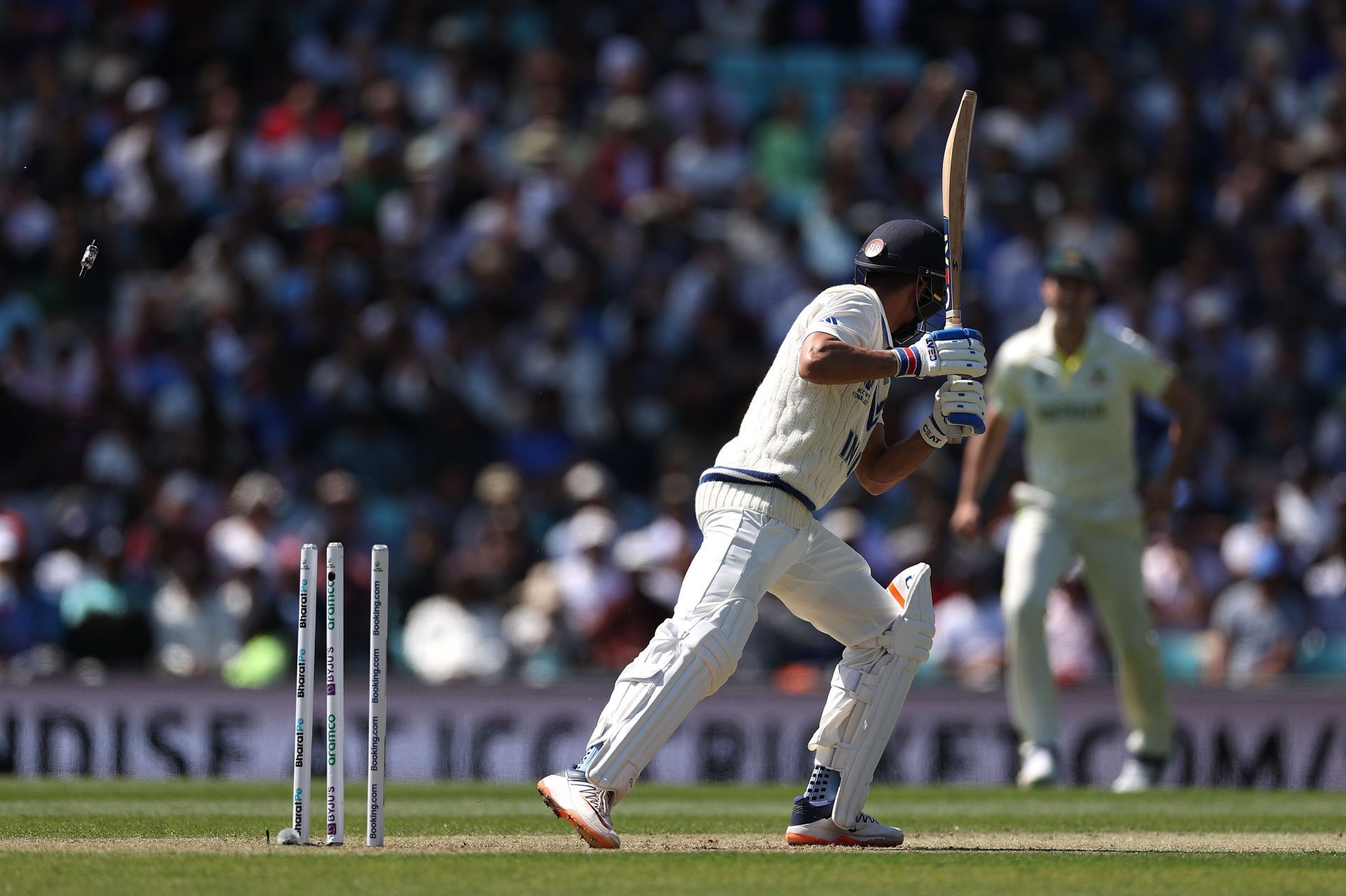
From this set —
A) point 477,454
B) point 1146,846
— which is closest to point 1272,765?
point 1146,846

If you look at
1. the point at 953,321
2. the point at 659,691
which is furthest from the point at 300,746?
the point at 953,321

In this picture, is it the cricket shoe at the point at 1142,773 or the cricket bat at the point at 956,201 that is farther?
the cricket shoe at the point at 1142,773

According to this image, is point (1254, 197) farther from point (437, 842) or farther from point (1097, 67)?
point (437, 842)

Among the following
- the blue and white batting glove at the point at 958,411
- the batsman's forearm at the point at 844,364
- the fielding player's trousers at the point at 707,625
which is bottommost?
the fielding player's trousers at the point at 707,625

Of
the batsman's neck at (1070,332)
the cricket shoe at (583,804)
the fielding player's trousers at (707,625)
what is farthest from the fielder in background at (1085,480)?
the cricket shoe at (583,804)

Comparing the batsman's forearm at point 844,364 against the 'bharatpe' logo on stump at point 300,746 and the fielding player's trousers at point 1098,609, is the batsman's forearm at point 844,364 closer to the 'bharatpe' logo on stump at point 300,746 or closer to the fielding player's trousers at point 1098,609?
the 'bharatpe' logo on stump at point 300,746

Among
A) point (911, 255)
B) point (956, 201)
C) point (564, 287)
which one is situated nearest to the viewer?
point (911, 255)

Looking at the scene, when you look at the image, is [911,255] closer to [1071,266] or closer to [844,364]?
[844,364]
